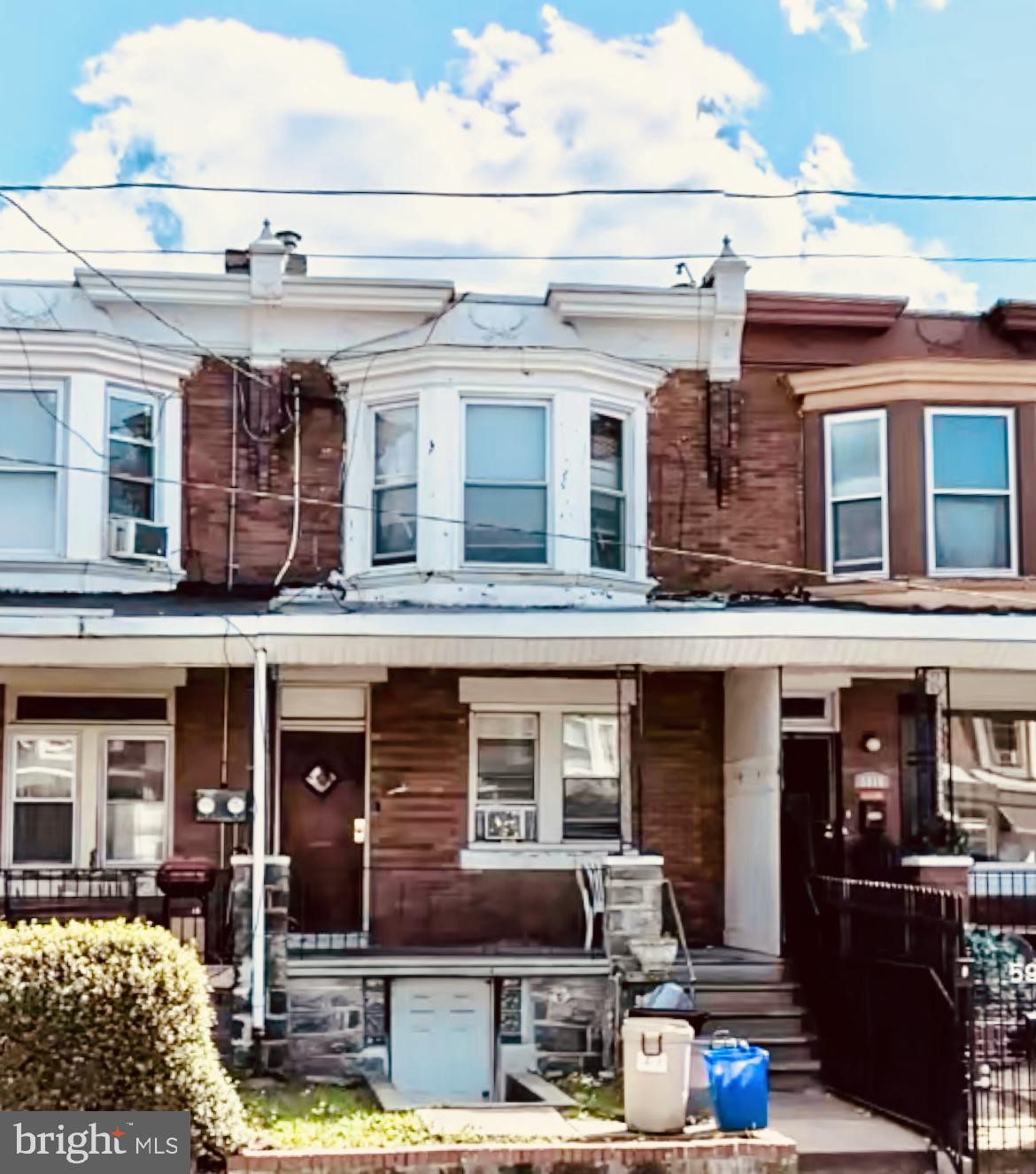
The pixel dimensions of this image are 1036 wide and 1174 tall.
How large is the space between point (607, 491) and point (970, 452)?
3.64m

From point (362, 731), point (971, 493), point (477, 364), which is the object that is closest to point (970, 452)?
point (971, 493)

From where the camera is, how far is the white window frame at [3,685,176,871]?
654 inches

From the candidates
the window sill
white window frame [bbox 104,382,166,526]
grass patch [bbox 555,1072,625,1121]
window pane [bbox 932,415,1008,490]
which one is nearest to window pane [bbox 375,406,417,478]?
white window frame [bbox 104,382,166,526]

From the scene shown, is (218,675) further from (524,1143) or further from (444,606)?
(524,1143)

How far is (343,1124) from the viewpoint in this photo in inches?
464

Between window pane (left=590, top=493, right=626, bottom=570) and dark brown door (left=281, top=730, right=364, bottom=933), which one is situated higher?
window pane (left=590, top=493, right=626, bottom=570)

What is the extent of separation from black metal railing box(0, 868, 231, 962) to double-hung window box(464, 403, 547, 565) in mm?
4056

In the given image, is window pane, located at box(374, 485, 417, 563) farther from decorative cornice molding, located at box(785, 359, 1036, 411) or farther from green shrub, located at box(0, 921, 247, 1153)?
green shrub, located at box(0, 921, 247, 1153)

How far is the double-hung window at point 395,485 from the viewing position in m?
17.0

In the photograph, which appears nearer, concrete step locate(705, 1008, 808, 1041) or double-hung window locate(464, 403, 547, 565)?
concrete step locate(705, 1008, 808, 1041)

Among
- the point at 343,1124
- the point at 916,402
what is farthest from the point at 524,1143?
the point at 916,402

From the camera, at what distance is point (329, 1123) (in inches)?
468

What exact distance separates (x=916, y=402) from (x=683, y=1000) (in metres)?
7.10

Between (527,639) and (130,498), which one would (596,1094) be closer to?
(527,639)
